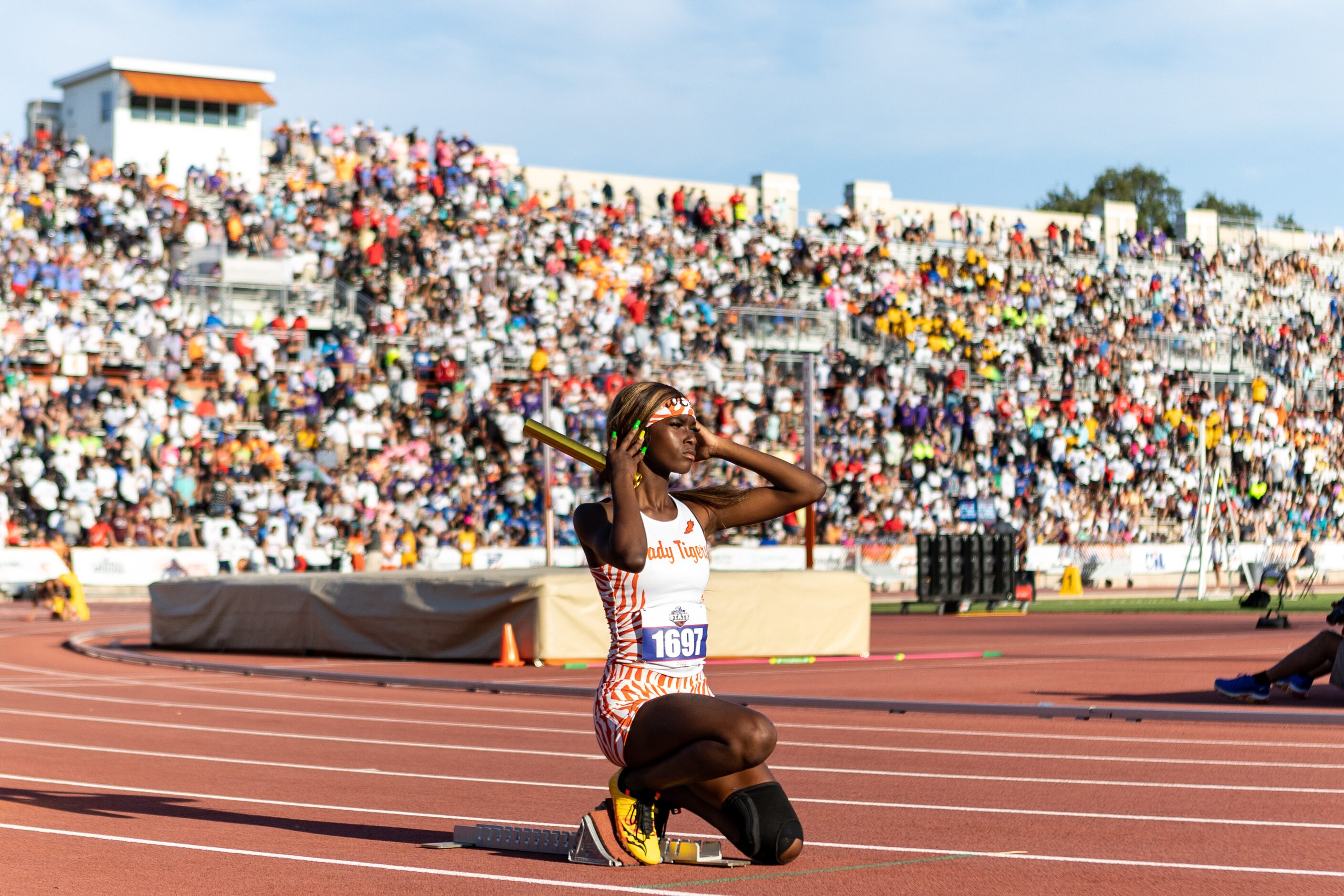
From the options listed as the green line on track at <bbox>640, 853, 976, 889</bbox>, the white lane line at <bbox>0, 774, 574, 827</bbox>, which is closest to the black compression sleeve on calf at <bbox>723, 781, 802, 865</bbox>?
the green line on track at <bbox>640, 853, 976, 889</bbox>

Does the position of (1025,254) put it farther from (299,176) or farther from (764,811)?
(764,811)

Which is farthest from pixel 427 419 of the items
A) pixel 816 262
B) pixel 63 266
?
pixel 816 262

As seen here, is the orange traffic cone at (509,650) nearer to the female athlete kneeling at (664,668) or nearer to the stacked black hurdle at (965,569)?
the female athlete kneeling at (664,668)

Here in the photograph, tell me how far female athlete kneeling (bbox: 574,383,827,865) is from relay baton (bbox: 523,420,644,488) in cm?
20

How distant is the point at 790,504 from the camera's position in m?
6.12

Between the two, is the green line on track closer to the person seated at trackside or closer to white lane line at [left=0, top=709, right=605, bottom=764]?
white lane line at [left=0, top=709, right=605, bottom=764]

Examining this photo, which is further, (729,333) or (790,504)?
(729,333)

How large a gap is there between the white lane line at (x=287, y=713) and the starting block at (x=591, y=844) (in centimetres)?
478

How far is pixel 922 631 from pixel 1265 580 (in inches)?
272

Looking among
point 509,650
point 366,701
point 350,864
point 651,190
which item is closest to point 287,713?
point 366,701

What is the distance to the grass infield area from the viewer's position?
27.2m

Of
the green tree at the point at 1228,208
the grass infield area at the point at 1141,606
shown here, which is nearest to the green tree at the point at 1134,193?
the green tree at the point at 1228,208

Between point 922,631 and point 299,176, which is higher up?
point 299,176

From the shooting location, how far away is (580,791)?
8516 millimetres
